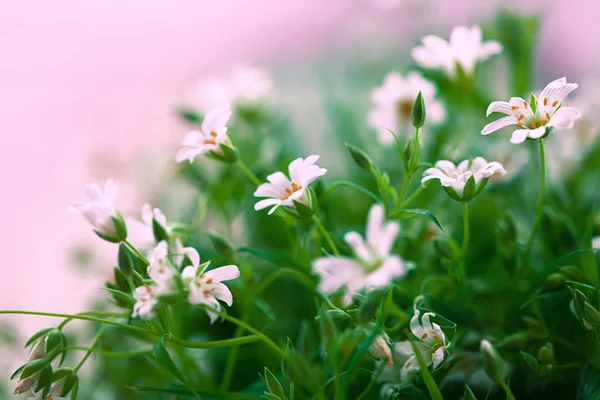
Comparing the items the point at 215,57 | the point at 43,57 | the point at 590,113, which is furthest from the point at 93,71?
the point at 590,113

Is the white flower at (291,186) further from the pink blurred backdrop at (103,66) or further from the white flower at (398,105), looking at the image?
the pink blurred backdrop at (103,66)

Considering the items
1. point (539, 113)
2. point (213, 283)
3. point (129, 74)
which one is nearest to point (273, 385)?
point (213, 283)

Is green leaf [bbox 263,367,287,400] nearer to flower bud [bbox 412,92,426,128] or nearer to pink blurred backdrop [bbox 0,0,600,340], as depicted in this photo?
flower bud [bbox 412,92,426,128]

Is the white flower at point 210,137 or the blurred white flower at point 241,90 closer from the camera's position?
the white flower at point 210,137

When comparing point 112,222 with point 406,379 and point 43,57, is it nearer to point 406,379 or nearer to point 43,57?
point 406,379

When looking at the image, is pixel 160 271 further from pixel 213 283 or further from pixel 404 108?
pixel 404 108

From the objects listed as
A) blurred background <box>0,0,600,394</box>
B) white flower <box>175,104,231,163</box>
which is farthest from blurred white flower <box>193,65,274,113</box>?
white flower <box>175,104,231,163</box>

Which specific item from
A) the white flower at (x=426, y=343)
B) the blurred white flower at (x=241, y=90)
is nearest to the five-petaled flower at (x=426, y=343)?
the white flower at (x=426, y=343)
